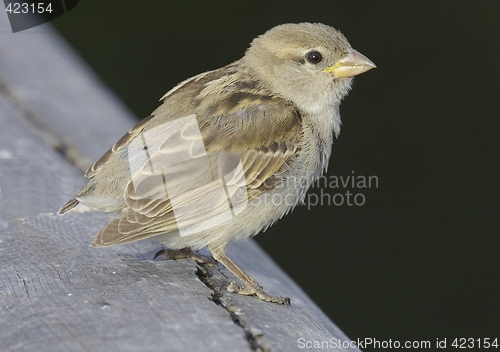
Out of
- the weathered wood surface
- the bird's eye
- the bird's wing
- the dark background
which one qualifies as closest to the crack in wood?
the weathered wood surface

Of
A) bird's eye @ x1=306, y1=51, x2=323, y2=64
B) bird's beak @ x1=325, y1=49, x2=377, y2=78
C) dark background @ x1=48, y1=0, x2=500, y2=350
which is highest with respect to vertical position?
bird's eye @ x1=306, y1=51, x2=323, y2=64

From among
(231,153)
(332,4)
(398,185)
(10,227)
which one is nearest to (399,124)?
(398,185)

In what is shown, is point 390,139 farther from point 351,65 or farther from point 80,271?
point 80,271

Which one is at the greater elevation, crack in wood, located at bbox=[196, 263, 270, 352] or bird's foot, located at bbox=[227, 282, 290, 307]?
crack in wood, located at bbox=[196, 263, 270, 352]

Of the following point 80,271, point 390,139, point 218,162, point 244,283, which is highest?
point 218,162

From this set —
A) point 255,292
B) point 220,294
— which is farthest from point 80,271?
point 255,292

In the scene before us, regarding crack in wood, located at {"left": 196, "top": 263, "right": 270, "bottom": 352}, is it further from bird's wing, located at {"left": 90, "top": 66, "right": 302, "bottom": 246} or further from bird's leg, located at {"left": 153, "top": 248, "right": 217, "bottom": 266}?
bird's wing, located at {"left": 90, "top": 66, "right": 302, "bottom": 246}
